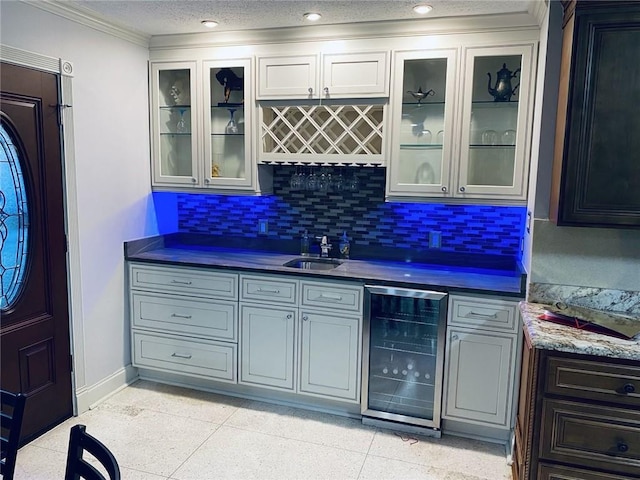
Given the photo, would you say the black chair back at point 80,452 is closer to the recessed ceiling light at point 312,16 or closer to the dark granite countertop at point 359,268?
the dark granite countertop at point 359,268

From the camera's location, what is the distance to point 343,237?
3.46 metres

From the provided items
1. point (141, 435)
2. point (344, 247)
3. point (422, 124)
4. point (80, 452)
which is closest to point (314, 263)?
point (344, 247)

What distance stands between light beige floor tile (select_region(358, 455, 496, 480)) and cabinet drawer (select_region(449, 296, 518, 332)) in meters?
0.79

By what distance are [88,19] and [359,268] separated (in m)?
2.27

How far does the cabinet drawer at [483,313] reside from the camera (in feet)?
8.57

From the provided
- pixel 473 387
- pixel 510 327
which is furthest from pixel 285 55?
pixel 473 387

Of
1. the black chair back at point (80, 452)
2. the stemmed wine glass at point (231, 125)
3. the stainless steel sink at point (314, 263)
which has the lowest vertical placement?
the black chair back at point (80, 452)

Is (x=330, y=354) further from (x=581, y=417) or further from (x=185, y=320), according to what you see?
(x=581, y=417)

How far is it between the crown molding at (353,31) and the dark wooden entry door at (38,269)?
0.96 m

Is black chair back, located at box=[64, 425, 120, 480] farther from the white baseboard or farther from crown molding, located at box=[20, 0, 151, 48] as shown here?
crown molding, located at box=[20, 0, 151, 48]

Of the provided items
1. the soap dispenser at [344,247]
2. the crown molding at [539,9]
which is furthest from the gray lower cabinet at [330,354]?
the crown molding at [539,9]

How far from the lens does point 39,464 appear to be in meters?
2.49

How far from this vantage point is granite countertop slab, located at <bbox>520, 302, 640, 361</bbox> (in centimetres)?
190

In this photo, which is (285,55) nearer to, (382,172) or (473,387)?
(382,172)
